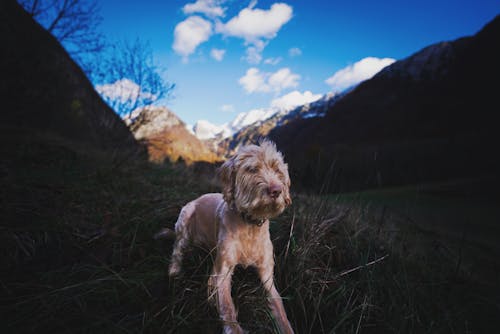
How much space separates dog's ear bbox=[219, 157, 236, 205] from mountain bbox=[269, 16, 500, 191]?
1830mm

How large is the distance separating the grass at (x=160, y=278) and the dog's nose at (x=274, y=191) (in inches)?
33.6

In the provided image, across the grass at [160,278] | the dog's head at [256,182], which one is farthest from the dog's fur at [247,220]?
the grass at [160,278]

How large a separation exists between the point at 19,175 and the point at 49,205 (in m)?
1.11

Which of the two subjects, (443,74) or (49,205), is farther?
(443,74)

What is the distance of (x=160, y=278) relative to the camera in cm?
188

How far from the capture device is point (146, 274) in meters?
1.84

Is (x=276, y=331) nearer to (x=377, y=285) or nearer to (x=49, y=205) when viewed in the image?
(x=377, y=285)

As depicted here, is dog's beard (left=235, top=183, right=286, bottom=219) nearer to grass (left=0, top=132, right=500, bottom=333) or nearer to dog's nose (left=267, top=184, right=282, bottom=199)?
dog's nose (left=267, top=184, right=282, bottom=199)

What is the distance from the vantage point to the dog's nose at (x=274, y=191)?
70.2 inches

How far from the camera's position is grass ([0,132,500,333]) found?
1472 mm

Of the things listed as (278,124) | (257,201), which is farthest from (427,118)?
(278,124)

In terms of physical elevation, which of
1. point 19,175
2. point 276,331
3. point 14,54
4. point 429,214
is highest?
point 14,54

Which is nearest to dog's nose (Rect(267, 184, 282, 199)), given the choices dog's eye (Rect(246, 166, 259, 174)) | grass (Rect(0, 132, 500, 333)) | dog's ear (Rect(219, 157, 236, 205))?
dog's eye (Rect(246, 166, 259, 174))

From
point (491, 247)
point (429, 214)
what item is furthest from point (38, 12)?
point (491, 247)
